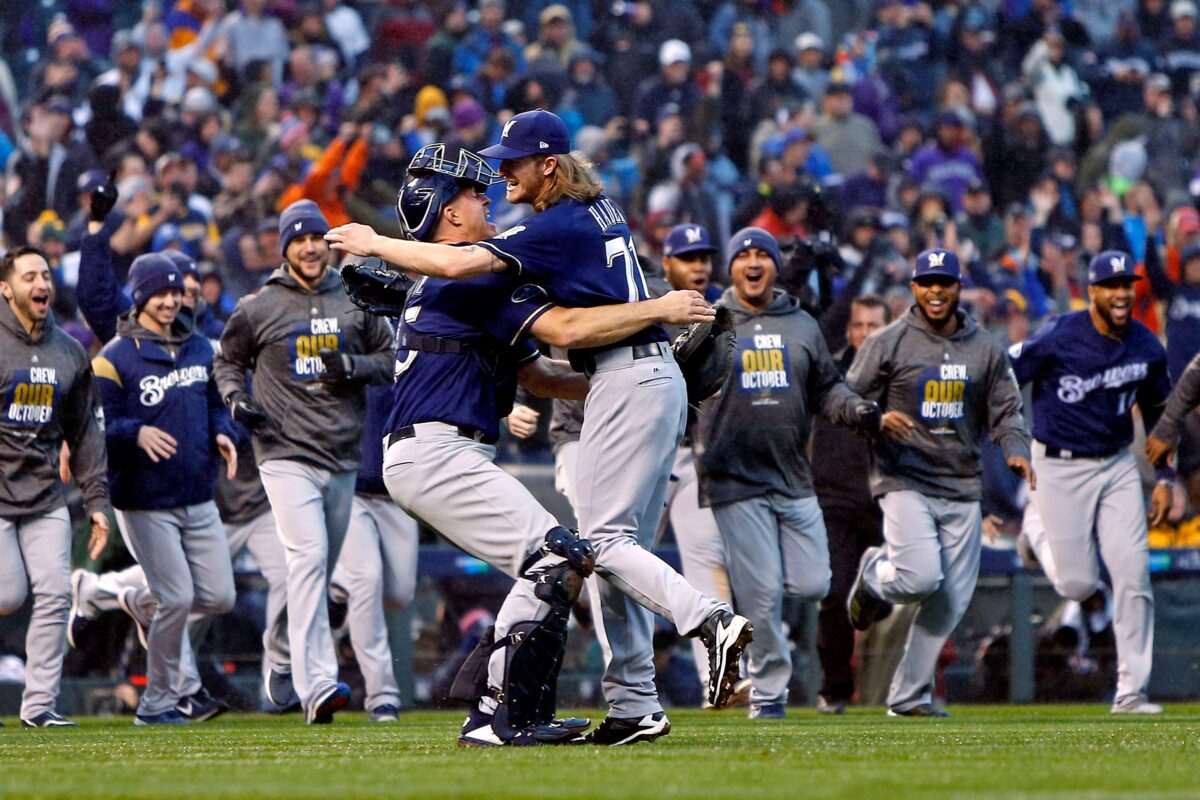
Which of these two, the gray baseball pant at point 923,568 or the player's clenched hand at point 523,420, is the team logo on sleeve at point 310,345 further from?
the gray baseball pant at point 923,568

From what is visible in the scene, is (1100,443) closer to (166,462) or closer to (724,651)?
(724,651)

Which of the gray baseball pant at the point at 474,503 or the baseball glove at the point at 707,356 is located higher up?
the baseball glove at the point at 707,356

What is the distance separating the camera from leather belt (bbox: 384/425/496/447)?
239 inches


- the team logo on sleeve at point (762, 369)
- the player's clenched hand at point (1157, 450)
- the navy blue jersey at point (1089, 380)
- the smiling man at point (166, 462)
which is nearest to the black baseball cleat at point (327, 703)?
the smiling man at point (166, 462)

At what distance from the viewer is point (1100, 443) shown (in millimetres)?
9398

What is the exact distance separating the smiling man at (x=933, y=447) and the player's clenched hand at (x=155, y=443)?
3473 mm

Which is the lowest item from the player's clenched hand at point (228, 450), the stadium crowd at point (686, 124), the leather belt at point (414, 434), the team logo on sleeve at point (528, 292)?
the player's clenched hand at point (228, 450)

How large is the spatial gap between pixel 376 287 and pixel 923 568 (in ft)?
12.5

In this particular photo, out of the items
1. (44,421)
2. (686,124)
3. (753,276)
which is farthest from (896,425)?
(686,124)

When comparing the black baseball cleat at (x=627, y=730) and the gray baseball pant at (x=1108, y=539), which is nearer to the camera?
the black baseball cleat at (x=627, y=730)

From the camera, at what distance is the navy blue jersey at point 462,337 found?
603 cm

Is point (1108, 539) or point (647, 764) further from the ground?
point (1108, 539)

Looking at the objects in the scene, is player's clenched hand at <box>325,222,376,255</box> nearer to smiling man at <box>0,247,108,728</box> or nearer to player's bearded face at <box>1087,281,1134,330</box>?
smiling man at <box>0,247,108,728</box>

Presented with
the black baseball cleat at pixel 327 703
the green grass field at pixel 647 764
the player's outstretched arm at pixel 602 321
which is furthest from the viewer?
the black baseball cleat at pixel 327 703
